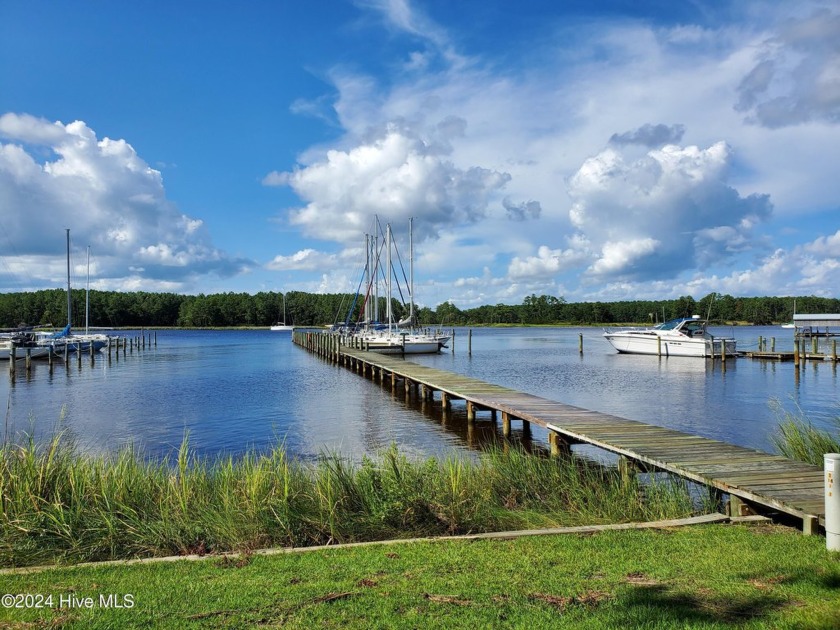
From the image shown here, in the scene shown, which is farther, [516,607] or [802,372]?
[802,372]

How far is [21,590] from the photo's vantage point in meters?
5.36

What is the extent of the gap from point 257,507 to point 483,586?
317 cm

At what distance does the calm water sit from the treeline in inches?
4341

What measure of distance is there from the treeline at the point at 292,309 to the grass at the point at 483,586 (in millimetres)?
139560

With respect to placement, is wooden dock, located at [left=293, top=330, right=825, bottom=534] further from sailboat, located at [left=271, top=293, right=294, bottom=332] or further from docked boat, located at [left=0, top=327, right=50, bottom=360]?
sailboat, located at [left=271, top=293, right=294, bottom=332]

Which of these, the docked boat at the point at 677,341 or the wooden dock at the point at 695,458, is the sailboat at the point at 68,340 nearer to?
the wooden dock at the point at 695,458

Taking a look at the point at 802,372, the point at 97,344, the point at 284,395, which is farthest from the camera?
the point at 97,344

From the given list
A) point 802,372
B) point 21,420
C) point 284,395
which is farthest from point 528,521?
point 802,372

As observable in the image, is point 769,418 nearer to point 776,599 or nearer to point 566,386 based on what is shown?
point 566,386

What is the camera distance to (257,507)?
7.22 metres

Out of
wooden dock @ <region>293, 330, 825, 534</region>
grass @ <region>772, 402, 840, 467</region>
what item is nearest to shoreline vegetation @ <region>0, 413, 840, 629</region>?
wooden dock @ <region>293, 330, 825, 534</region>

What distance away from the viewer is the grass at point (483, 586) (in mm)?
4555

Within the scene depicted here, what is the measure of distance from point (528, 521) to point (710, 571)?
253 cm

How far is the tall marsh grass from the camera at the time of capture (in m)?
6.80
